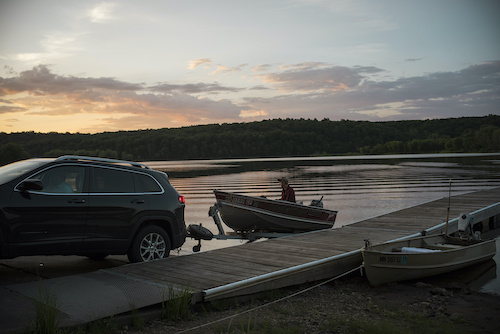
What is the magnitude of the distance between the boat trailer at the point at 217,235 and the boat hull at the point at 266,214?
0.34 m

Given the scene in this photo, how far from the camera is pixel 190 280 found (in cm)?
749

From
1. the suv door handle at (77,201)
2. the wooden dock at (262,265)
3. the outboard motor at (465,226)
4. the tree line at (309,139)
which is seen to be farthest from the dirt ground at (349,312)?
the tree line at (309,139)

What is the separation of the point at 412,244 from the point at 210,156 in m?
134

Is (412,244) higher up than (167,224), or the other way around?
(167,224)

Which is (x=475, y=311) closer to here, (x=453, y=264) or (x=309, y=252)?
(x=453, y=264)

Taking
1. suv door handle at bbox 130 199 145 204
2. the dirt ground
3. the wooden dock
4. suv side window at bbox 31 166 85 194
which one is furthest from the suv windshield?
the dirt ground

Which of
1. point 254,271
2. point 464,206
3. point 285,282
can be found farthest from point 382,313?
point 464,206

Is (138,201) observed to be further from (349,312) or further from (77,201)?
(349,312)

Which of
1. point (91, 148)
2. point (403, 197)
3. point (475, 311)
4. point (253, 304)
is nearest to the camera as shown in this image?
point (253, 304)

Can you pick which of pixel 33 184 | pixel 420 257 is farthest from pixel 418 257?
pixel 33 184

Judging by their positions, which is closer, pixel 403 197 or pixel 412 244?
pixel 412 244

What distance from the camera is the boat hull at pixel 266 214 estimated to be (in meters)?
15.6

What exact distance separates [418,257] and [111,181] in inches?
241

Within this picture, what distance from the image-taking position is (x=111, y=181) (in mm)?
8516
